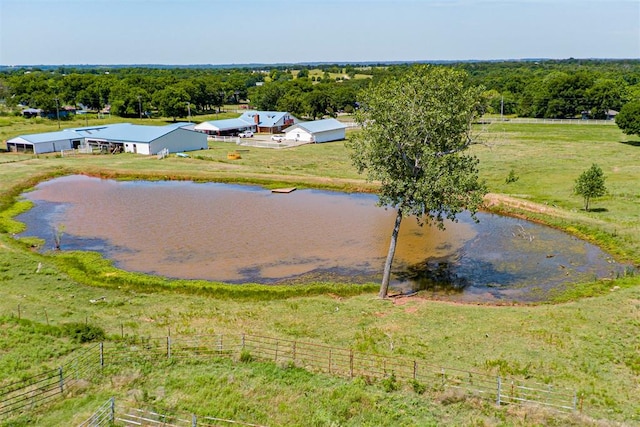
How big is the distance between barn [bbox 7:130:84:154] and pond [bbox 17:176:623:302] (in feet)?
67.7

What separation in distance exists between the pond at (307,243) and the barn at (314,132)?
33250 millimetres

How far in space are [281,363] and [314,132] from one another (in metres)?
65.1

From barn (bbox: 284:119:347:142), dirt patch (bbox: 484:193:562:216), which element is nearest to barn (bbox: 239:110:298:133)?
barn (bbox: 284:119:347:142)

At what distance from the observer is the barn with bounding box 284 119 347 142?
81.9 metres

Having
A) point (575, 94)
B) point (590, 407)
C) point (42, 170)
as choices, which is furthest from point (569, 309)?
point (575, 94)

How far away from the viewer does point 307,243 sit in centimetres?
3606

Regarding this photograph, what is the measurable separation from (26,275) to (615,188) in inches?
1862

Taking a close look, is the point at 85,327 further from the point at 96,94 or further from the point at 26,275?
the point at 96,94

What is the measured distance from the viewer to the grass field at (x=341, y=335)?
53.6 ft

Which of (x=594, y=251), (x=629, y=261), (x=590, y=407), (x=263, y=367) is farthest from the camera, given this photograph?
(x=594, y=251)

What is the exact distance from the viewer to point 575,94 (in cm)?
10850

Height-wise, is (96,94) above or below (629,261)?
above

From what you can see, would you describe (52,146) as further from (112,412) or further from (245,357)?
(112,412)

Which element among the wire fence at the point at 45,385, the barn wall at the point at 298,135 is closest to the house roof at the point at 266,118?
the barn wall at the point at 298,135
